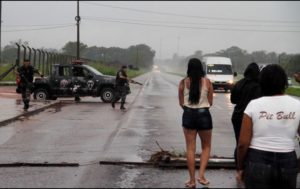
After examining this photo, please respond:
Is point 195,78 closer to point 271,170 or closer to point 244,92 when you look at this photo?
point 244,92

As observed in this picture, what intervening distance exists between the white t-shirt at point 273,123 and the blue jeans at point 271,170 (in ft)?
0.24

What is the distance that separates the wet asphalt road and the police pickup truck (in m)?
5.00

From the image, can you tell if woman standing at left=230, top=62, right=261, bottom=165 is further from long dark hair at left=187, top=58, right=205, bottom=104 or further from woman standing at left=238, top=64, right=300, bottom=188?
woman standing at left=238, top=64, right=300, bottom=188

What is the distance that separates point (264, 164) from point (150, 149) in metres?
6.04

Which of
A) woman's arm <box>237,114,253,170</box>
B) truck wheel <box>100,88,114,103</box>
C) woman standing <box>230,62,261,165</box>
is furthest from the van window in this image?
woman's arm <box>237,114,253,170</box>

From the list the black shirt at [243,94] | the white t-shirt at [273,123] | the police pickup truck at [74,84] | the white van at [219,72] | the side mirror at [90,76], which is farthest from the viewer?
the white van at [219,72]

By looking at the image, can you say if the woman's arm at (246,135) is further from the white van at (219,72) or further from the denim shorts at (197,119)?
the white van at (219,72)

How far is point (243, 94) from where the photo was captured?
25.4 ft

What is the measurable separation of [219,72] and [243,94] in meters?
33.4

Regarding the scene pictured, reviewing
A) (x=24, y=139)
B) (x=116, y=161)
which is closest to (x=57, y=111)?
(x=24, y=139)

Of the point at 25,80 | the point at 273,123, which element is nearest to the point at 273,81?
the point at 273,123

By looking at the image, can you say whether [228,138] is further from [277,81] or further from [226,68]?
[226,68]

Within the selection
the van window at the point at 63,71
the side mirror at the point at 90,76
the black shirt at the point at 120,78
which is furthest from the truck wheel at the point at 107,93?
the black shirt at the point at 120,78

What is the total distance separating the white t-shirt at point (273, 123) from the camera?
4812 mm
